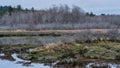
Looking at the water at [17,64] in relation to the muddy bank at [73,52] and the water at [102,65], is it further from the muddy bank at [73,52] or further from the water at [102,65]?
the water at [102,65]

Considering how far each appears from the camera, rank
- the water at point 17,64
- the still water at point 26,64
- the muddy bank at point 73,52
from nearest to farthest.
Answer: the still water at point 26,64 < the water at point 17,64 < the muddy bank at point 73,52

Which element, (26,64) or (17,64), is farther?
(17,64)

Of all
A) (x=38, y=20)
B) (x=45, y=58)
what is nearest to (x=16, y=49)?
(x=45, y=58)

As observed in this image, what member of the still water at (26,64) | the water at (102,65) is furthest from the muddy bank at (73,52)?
the water at (102,65)

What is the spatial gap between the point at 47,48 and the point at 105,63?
895 centimetres

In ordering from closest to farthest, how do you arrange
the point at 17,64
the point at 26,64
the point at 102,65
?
the point at 102,65, the point at 26,64, the point at 17,64

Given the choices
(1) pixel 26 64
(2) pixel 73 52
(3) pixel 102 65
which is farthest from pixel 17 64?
(3) pixel 102 65


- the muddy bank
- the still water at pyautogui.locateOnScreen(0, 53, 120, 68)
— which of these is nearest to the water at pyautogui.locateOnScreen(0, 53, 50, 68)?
the still water at pyautogui.locateOnScreen(0, 53, 120, 68)

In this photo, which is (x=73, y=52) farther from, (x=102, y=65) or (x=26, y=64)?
(x=102, y=65)

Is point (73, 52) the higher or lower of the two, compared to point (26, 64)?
higher

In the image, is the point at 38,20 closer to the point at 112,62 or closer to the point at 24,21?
the point at 24,21

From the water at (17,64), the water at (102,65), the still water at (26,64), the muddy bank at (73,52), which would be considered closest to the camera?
the water at (102,65)

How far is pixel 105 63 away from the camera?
30.7m

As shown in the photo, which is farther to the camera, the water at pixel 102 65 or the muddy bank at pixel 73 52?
the muddy bank at pixel 73 52
